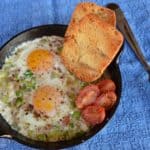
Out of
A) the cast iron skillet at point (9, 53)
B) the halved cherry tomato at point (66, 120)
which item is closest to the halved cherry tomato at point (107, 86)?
the cast iron skillet at point (9, 53)

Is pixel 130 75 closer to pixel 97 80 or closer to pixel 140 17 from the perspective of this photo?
pixel 97 80

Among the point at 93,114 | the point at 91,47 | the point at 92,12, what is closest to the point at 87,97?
the point at 93,114

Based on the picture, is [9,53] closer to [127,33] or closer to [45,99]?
[45,99]

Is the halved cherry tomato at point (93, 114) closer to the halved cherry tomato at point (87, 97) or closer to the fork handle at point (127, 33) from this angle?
the halved cherry tomato at point (87, 97)

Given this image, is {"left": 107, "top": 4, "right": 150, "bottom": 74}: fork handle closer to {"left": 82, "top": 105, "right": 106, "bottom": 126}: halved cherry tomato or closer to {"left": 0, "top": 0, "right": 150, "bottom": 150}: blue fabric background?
{"left": 0, "top": 0, "right": 150, "bottom": 150}: blue fabric background

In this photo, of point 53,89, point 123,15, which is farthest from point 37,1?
point 53,89

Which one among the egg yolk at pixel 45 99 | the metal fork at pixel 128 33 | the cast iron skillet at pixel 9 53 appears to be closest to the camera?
the cast iron skillet at pixel 9 53
